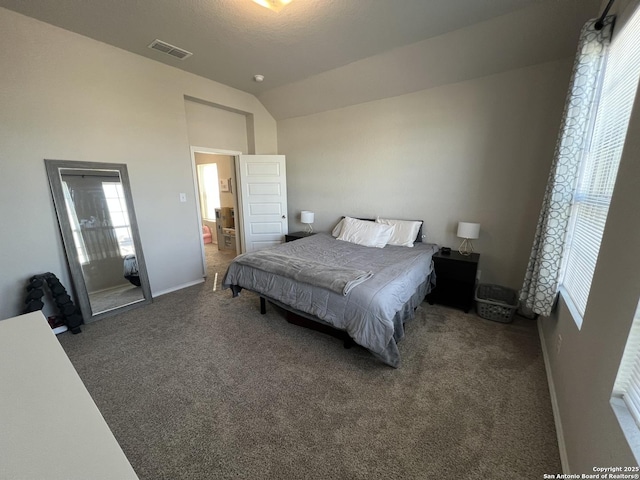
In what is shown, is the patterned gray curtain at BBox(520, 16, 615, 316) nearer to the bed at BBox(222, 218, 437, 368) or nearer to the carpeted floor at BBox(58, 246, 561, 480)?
the carpeted floor at BBox(58, 246, 561, 480)

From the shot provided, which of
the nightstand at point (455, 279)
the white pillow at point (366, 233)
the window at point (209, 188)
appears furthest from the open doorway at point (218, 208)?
the nightstand at point (455, 279)

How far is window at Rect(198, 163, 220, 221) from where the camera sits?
6.41 m

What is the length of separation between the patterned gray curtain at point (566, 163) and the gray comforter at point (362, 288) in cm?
96

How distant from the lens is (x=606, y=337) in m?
1.14

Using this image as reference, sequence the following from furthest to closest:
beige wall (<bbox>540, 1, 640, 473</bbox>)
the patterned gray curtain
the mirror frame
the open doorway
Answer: the open doorway → the mirror frame → the patterned gray curtain → beige wall (<bbox>540, 1, 640, 473</bbox>)

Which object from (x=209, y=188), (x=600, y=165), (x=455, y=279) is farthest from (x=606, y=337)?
(x=209, y=188)

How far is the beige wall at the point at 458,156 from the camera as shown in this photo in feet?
8.95

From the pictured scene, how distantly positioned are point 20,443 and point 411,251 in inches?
121

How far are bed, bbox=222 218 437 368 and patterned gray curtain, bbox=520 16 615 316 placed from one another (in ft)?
3.14

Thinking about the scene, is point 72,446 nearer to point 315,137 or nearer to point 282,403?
point 282,403

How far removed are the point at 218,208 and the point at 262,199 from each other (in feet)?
6.09

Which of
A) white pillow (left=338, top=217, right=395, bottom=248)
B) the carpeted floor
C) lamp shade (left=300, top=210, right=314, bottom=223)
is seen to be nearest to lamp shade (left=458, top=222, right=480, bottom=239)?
white pillow (left=338, top=217, right=395, bottom=248)

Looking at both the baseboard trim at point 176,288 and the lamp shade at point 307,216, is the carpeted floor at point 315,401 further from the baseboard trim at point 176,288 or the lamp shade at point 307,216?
the lamp shade at point 307,216

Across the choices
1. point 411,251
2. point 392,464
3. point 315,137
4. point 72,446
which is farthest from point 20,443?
point 315,137
